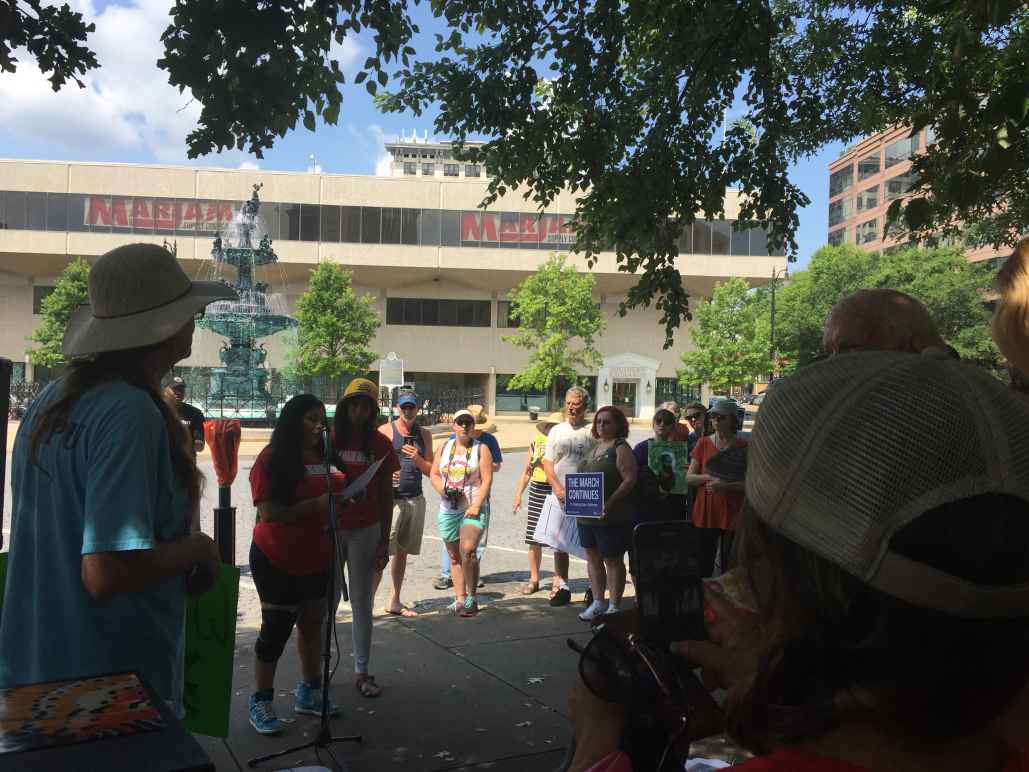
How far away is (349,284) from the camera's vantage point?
158 ft

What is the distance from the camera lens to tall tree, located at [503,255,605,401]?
48031 millimetres

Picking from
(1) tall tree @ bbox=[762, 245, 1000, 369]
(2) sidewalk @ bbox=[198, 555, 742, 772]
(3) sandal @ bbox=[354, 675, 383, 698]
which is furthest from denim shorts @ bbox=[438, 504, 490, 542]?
(1) tall tree @ bbox=[762, 245, 1000, 369]

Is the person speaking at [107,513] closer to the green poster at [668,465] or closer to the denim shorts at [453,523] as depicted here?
the denim shorts at [453,523]

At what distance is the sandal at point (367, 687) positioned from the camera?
17.5ft

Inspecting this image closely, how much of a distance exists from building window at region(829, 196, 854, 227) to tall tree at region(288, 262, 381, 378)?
216 ft

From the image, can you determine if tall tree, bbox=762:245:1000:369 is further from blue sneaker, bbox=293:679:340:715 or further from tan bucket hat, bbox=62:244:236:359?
tan bucket hat, bbox=62:244:236:359

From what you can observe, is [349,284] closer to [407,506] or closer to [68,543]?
[407,506]

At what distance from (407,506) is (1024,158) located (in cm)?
538

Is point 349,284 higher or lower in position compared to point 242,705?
higher

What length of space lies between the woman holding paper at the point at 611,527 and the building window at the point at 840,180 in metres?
95.8

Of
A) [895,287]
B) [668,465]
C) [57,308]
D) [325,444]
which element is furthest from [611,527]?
[895,287]

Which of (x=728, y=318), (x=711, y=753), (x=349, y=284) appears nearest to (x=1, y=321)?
(x=349, y=284)

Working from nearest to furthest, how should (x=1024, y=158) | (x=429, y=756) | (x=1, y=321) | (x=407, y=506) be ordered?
(x=429, y=756) < (x=1024, y=158) < (x=407, y=506) < (x=1, y=321)

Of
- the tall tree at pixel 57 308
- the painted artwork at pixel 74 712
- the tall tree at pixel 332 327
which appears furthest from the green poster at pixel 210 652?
the tall tree at pixel 57 308
